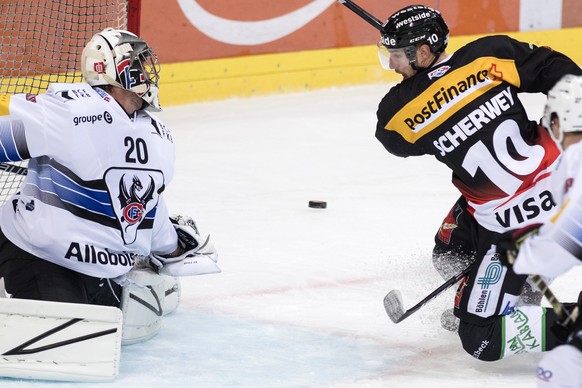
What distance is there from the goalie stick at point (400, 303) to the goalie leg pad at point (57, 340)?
0.84 meters

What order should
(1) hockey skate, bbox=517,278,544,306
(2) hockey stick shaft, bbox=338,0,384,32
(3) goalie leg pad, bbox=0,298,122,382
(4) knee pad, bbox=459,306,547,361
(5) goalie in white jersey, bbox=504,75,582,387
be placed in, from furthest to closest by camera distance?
(2) hockey stick shaft, bbox=338,0,384,32 < (1) hockey skate, bbox=517,278,544,306 < (4) knee pad, bbox=459,306,547,361 < (3) goalie leg pad, bbox=0,298,122,382 < (5) goalie in white jersey, bbox=504,75,582,387

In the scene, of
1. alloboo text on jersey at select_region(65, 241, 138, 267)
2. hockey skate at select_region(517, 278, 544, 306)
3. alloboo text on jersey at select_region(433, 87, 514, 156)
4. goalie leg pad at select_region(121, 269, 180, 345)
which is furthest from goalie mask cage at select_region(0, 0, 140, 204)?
hockey skate at select_region(517, 278, 544, 306)

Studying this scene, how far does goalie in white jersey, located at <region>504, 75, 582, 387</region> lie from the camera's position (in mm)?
2416

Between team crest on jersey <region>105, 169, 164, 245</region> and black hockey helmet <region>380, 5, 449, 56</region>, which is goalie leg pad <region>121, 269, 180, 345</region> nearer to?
team crest on jersey <region>105, 169, 164, 245</region>

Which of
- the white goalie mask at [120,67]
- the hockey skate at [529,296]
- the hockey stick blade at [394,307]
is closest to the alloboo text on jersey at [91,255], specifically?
the white goalie mask at [120,67]

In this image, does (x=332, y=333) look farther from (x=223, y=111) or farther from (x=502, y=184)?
(x=223, y=111)

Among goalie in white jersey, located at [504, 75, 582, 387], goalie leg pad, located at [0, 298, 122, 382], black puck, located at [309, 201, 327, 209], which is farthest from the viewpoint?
black puck, located at [309, 201, 327, 209]

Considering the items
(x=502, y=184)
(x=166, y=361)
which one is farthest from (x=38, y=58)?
(x=502, y=184)

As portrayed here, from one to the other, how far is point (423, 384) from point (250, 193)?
7.44 feet

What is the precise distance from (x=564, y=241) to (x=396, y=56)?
3.83 ft

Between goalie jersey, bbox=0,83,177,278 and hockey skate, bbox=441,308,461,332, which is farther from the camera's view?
hockey skate, bbox=441,308,461,332

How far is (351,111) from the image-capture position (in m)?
6.88

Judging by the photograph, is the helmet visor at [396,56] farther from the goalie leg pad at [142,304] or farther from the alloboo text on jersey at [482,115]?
the goalie leg pad at [142,304]

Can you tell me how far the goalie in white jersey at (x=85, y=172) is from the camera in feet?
10.4
